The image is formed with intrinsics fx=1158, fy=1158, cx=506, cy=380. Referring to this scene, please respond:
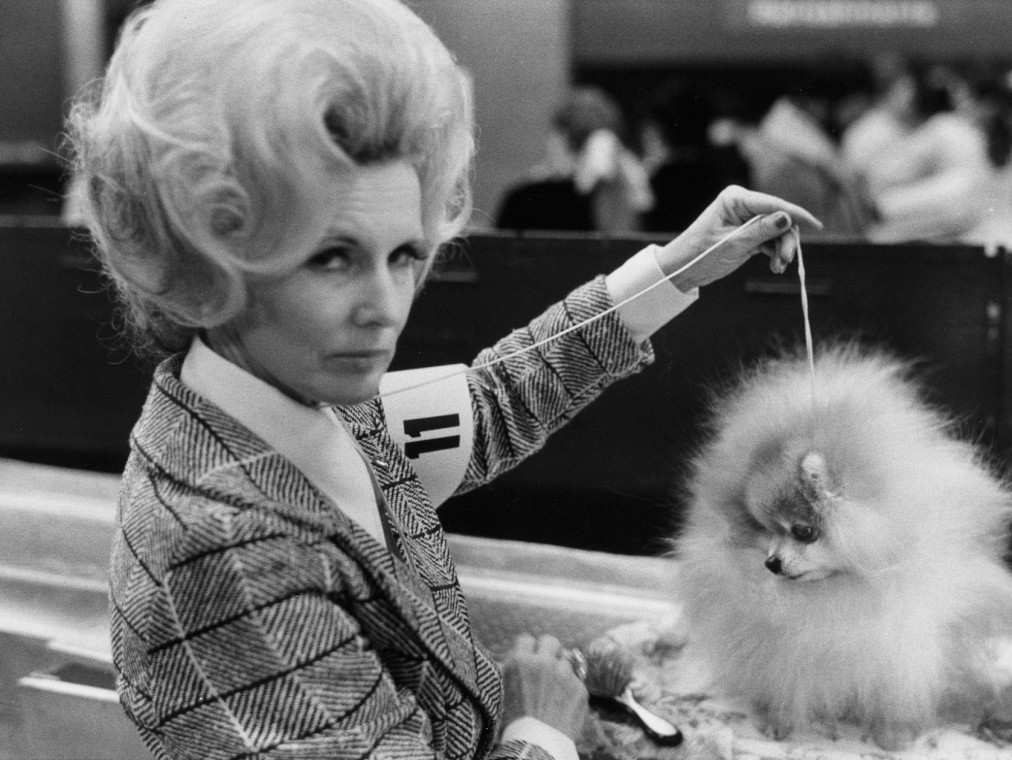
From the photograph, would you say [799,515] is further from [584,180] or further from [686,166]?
[584,180]

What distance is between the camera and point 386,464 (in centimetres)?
80

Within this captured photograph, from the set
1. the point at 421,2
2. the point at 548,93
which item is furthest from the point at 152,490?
the point at 548,93

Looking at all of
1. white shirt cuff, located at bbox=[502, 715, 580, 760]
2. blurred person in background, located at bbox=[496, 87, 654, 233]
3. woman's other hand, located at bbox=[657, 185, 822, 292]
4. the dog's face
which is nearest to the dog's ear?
the dog's face

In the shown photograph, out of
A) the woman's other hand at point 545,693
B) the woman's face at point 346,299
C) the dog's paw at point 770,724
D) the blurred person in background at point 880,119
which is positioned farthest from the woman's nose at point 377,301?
the blurred person in background at point 880,119

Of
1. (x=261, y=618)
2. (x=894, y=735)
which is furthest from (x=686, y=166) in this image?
(x=261, y=618)

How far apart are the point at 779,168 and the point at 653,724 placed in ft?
2.43

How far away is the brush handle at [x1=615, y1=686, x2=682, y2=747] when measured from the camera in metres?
0.94

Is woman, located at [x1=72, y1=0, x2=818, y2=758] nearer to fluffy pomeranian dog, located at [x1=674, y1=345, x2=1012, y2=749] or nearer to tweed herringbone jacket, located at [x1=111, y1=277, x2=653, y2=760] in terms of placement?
tweed herringbone jacket, located at [x1=111, y1=277, x2=653, y2=760]

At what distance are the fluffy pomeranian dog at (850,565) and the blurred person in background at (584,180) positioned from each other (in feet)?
2.20

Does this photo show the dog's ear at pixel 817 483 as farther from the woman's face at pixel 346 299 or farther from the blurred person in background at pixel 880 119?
the blurred person in background at pixel 880 119

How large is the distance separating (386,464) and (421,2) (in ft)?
1.44

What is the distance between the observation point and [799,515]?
2.92 feet

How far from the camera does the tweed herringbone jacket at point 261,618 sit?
605 mm

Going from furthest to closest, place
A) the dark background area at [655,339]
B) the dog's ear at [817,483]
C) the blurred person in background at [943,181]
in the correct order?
the blurred person in background at [943,181] < the dark background area at [655,339] < the dog's ear at [817,483]
